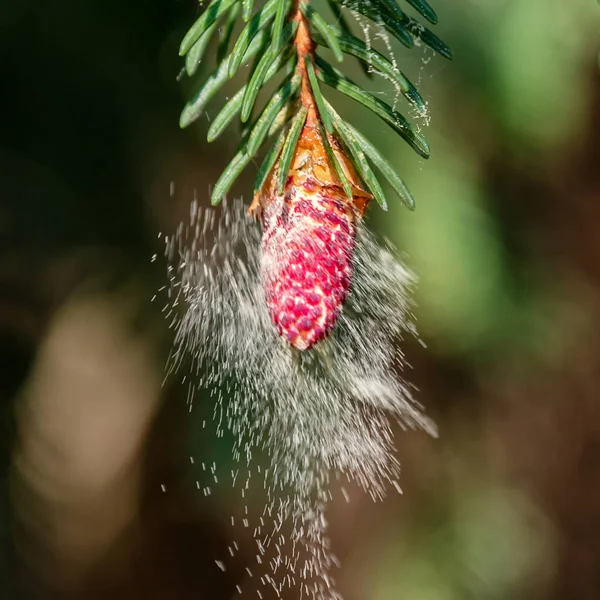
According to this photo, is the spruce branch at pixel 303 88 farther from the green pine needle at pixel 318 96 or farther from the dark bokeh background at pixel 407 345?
the dark bokeh background at pixel 407 345

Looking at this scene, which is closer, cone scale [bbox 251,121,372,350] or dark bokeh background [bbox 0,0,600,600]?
cone scale [bbox 251,121,372,350]

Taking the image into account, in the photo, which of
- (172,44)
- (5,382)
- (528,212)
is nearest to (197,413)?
(5,382)

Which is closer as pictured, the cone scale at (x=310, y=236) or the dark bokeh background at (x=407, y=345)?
the cone scale at (x=310, y=236)

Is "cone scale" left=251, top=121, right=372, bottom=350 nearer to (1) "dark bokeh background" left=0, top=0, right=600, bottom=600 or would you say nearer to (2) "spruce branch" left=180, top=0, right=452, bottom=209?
(2) "spruce branch" left=180, top=0, right=452, bottom=209

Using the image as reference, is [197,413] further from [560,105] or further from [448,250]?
[560,105]

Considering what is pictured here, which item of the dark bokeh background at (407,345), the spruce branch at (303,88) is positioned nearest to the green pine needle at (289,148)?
the spruce branch at (303,88)

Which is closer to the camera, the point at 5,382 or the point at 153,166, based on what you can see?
the point at 153,166

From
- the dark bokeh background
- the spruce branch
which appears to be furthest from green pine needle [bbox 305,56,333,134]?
the dark bokeh background
